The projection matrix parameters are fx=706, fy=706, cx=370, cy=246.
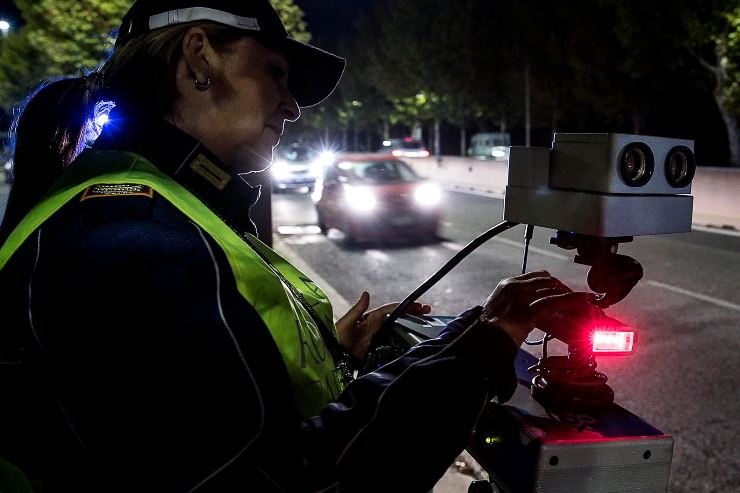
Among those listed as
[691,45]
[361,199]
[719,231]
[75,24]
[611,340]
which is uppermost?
[75,24]

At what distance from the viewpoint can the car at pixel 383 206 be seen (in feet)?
40.0

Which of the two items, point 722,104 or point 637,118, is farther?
point 637,118

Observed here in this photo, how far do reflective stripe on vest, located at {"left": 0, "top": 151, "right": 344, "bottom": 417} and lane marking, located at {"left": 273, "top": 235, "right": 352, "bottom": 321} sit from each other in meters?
4.29

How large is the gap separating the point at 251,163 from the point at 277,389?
0.58 metres

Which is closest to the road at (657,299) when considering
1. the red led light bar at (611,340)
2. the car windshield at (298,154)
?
the red led light bar at (611,340)

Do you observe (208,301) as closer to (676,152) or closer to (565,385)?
(565,385)

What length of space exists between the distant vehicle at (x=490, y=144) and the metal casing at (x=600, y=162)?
39.1 m

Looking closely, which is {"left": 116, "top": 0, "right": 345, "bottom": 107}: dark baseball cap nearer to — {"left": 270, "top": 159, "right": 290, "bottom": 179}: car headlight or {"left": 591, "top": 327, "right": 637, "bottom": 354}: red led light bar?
{"left": 591, "top": 327, "right": 637, "bottom": 354}: red led light bar

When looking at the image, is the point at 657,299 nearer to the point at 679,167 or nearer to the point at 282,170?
the point at 679,167

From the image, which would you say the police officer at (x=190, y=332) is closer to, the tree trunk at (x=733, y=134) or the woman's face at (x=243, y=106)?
the woman's face at (x=243, y=106)

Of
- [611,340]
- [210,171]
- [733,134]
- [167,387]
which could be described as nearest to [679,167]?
[611,340]

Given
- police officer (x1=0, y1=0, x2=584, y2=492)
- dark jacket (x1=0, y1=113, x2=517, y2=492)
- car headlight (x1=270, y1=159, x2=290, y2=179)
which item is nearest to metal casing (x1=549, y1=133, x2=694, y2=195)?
police officer (x1=0, y1=0, x2=584, y2=492)

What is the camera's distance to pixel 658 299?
791cm

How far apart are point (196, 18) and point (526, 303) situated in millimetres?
796
